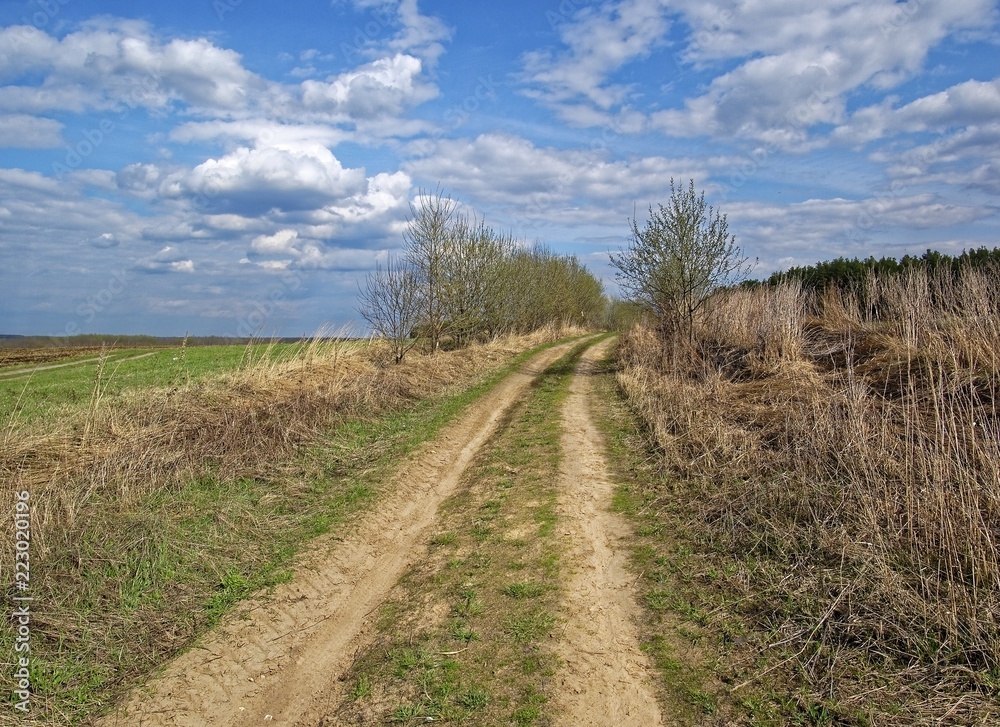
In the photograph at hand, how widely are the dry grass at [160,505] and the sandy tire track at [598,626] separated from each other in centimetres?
312

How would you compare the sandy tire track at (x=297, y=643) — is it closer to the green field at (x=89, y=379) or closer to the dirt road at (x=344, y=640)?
the dirt road at (x=344, y=640)

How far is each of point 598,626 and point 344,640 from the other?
2247mm

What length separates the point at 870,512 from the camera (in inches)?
216

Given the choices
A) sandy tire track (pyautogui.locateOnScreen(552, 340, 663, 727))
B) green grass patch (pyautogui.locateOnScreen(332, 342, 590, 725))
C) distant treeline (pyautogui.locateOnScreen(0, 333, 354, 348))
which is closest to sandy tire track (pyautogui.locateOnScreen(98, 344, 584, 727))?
green grass patch (pyautogui.locateOnScreen(332, 342, 590, 725))

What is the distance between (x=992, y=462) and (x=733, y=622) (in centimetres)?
269

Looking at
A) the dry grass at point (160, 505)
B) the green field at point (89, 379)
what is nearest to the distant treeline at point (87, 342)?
the green field at point (89, 379)

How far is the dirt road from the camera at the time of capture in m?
4.40

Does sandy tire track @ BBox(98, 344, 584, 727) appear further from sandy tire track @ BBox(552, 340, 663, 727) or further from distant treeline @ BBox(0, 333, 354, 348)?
distant treeline @ BBox(0, 333, 354, 348)

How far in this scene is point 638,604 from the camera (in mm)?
5582

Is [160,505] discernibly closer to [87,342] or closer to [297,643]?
[297,643]

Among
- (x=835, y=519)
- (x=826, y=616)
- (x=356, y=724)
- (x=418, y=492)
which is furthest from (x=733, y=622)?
(x=418, y=492)

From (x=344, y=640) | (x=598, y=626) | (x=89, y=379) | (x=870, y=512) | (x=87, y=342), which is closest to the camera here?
(x=598, y=626)

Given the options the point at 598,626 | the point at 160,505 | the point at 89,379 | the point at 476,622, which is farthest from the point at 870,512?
the point at 89,379

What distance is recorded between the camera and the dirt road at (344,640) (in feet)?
14.4
